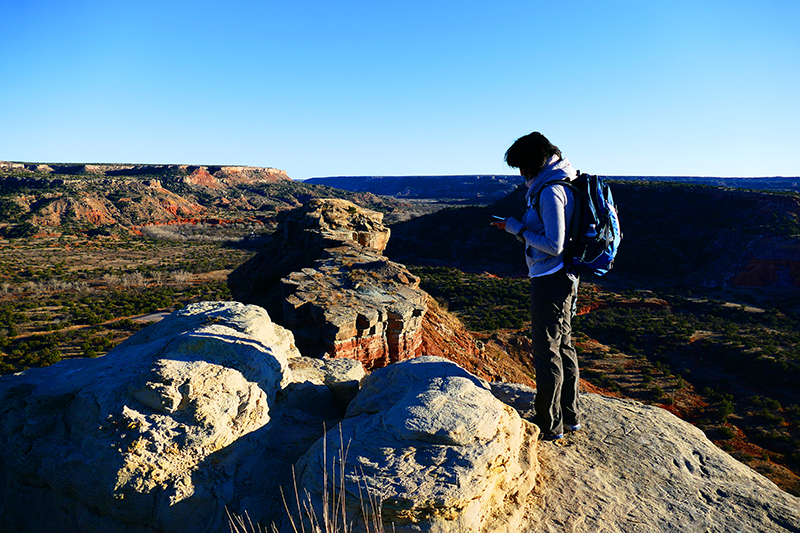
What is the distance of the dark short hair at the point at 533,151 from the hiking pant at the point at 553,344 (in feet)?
3.05

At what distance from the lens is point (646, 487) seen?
3.36 metres

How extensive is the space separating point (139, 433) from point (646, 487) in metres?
3.96

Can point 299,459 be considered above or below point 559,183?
below

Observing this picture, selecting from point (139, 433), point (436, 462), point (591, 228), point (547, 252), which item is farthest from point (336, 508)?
point (591, 228)

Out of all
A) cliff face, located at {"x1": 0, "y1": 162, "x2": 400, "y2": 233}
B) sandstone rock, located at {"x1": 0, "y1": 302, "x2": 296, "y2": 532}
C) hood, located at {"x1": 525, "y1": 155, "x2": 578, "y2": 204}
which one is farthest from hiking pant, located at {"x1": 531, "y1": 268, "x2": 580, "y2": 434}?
cliff face, located at {"x1": 0, "y1": 162, "x2": 400, "y2": 233}

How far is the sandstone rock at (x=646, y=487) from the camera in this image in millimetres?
2986

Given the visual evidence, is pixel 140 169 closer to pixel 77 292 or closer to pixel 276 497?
pixel 77 292

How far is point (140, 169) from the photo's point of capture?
334 feet

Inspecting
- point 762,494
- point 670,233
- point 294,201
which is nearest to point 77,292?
point 762,494

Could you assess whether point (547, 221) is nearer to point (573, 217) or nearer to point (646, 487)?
point (573, 217)

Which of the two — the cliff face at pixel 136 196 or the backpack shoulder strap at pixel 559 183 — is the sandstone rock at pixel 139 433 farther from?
the cliff face at pixel 136 196

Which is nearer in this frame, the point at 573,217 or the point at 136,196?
the point at 573,217

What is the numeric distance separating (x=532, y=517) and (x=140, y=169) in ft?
396

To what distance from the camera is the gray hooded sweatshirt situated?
127 inches
